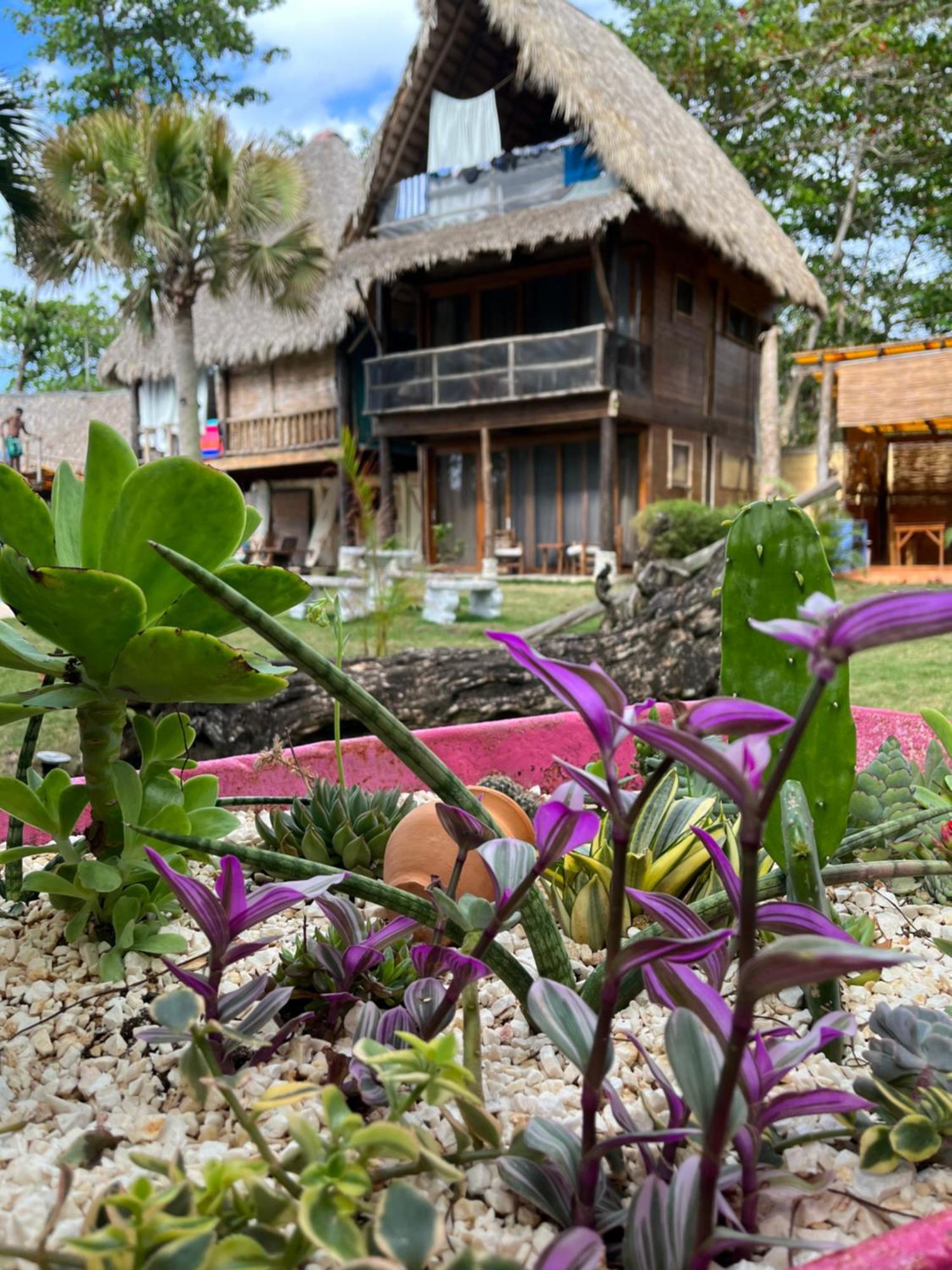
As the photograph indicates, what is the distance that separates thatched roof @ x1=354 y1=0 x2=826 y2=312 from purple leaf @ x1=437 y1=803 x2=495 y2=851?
1003 centimetres

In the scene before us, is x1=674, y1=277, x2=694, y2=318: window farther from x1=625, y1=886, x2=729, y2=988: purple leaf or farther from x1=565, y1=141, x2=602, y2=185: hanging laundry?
x1=625, y1=886, x2=729, y2=988: purple leaf

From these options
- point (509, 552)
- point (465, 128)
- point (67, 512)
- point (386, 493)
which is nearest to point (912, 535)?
point (509, 552)

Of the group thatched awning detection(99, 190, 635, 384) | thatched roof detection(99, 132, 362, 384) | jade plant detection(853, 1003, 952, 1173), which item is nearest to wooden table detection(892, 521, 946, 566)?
thatched awning detection(99, 190, 635, 384)

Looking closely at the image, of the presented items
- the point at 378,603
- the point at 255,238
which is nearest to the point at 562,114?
the point at 255,238

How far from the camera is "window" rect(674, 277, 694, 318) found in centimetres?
1184

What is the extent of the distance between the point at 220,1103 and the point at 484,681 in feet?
6.47

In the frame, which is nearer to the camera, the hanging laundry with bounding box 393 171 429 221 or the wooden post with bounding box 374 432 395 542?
the hanging laundry with bounding box 393 171 429 221

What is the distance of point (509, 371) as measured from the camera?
10805mm

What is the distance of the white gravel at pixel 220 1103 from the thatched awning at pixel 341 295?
987 centimetres

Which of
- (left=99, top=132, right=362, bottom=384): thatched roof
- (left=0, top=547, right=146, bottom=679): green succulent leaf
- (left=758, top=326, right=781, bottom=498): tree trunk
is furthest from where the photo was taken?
(left=758, top=326, right=781, bottom=498): tree trunk

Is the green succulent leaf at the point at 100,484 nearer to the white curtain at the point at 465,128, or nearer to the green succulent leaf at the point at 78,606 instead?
the green succulent leaf at the point at 78,606

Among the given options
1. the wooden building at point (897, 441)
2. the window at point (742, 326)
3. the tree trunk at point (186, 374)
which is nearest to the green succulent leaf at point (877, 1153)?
the wooden building at point (897, 441)

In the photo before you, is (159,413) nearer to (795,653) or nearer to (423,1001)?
(795,653)

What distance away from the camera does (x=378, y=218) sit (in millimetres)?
11898
